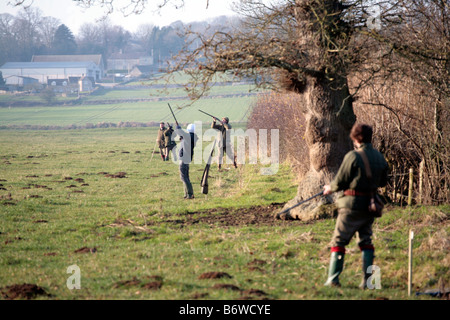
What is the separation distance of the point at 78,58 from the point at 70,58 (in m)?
1.62

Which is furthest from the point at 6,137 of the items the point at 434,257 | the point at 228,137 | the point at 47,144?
the point at 434,257

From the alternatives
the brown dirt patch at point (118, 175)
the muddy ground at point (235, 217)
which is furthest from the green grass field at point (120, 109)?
the muddy ground at point (235, 217)

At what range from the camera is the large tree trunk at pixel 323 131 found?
1050 centimetres

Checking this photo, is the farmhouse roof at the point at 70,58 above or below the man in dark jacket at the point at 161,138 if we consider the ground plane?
above

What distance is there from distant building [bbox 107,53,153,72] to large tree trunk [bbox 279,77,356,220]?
114 metres

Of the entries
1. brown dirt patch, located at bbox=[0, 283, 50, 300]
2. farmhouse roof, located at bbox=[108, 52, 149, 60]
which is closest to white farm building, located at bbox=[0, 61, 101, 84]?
farmhouse roof, located at bbox=[108, 52, 149, 60]

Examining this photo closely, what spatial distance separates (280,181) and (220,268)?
9.87m

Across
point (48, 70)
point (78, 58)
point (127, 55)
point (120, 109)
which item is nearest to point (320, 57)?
point (120, 109)

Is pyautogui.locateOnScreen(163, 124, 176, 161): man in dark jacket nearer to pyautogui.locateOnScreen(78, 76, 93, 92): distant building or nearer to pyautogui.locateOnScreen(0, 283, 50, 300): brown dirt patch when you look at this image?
pyautogui.locateOnScreen(0, 283, 50, 300): brown dirt patch

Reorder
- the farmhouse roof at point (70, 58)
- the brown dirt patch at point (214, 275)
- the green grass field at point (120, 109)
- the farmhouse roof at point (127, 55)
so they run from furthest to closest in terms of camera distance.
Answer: the farmhouse roof at point (127, 55) → the farmhouse roof at point (70, 58) → the green grass field at point (120, 109) → the brown dirt patch at point (214, 275)

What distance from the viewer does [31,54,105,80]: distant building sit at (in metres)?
105

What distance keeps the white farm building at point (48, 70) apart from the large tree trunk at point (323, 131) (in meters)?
90.5

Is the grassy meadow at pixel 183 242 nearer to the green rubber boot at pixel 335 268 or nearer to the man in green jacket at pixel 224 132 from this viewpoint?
the green rubber boot at pixel 335 268
